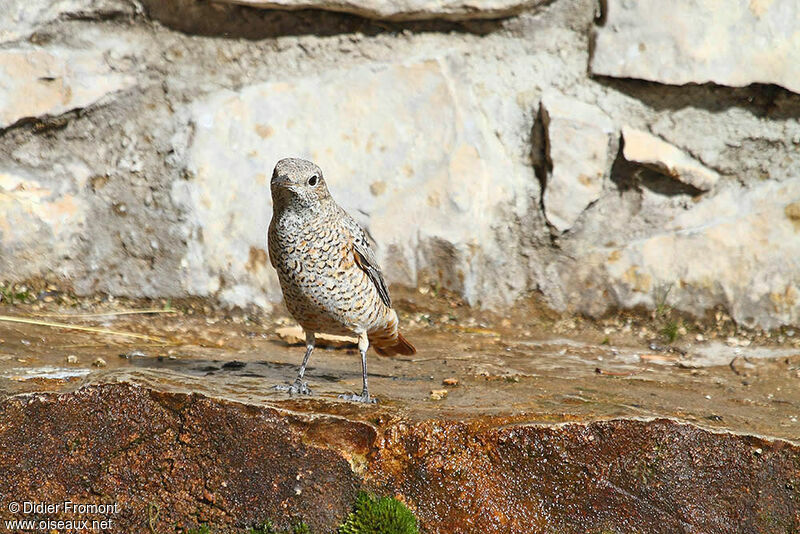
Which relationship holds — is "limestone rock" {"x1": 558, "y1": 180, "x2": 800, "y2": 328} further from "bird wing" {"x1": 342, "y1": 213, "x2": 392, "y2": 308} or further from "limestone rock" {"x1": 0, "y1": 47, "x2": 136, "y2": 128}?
"limestone rock" {"x1": 0, "y1": 47, "x2": 136, "y2": 128}

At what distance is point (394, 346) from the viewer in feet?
16.0

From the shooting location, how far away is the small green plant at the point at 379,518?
3305 millimetres

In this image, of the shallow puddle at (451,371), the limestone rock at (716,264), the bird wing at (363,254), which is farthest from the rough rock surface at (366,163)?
the bird wing at (363,254)

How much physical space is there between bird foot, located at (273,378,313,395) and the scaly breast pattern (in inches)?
16.8

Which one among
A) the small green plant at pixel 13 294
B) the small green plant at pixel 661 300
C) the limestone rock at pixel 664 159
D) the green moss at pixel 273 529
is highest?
the limestone rock at pixel 664 159

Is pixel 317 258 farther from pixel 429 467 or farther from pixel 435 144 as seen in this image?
pixel 435 144

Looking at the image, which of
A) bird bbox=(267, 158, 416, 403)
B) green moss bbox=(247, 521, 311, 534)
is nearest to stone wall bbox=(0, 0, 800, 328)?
bird bbox=(267, 158, 416, 403)

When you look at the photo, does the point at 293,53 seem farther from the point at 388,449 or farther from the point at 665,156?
the point at 388,449

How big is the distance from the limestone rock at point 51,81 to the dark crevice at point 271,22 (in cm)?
47

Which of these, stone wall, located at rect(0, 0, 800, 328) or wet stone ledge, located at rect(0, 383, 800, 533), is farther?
stone wall, located at rect(0, 0, 800, 328)

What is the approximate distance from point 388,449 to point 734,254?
9.90 feet

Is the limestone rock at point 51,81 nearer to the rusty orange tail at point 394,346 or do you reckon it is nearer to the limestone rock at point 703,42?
the rusty orange tail at point 394,346

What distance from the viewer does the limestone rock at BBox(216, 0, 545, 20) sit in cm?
527

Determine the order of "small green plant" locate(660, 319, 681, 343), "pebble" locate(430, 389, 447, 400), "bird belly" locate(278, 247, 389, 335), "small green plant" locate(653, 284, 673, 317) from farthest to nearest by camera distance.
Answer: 1. "small green plant" locate(653, 284, 673, 317)
2. "small green plant" locate(660, 319, 681, 343)
3. "bird belly" locate(278, 247, 389, 335)
4. "pebble" locate(430, 389, 447, 400)
